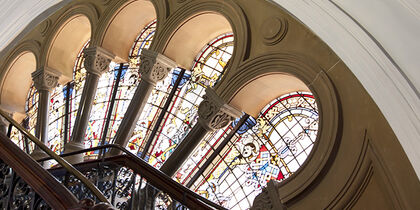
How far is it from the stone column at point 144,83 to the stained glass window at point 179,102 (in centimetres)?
66

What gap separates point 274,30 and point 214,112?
162 cm

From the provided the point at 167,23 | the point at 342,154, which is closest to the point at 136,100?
the point at 167,23

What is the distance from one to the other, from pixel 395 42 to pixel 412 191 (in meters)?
3.42

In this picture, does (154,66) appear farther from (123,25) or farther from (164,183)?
(164,183)

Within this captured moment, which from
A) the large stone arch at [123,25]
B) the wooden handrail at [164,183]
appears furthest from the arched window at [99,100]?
the wooden handrail at [164,183]

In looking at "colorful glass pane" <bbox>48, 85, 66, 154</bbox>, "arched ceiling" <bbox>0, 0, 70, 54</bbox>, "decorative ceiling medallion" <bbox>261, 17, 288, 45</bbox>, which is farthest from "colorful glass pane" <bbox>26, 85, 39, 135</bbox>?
"arched ceiling" <bbox>0, 0, 70, 54</bbox>

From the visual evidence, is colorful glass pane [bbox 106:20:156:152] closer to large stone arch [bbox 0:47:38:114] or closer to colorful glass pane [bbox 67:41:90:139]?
colorful glass pane [bbox 67:41:90:139]

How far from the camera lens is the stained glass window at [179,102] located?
9891 mm

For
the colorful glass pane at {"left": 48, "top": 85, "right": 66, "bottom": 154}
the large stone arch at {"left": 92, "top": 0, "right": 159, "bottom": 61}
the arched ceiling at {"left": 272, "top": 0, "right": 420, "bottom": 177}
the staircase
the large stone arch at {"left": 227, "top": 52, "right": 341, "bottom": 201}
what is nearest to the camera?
the arched ceiling at {"left": 272, "top": 0, "right": 420, "bottom": 177}

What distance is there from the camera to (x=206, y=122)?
833 centimetres

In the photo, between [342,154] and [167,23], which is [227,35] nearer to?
[167,23]

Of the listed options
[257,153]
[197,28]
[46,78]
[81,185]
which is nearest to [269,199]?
[257,153]

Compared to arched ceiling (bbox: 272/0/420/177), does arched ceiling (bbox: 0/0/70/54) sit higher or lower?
higher

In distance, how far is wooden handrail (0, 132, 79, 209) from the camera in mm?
2988
